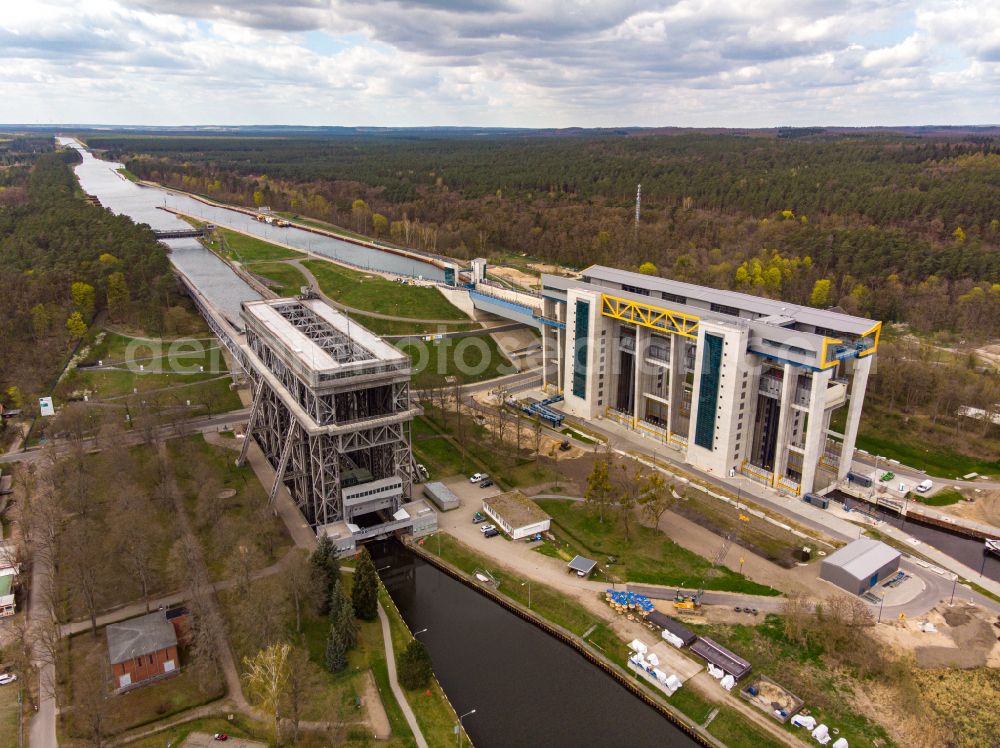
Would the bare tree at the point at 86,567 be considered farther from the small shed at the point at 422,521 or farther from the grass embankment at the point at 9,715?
the small shed at the point at 422,521

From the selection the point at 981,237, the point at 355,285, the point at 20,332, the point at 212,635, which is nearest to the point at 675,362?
the point at 212,635

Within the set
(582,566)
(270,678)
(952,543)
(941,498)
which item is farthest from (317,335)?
(941,498)

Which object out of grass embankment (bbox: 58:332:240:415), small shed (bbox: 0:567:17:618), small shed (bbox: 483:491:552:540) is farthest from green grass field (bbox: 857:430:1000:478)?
small shed (bbox: 0:567:17:618)

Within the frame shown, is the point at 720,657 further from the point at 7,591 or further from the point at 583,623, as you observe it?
the point at 7,591

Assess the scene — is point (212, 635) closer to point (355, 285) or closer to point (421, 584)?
point (421, 584)

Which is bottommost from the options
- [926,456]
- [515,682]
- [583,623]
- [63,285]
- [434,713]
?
[515,682]

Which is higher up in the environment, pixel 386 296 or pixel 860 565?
pixel 386 296

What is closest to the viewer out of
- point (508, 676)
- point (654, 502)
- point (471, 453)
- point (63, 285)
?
point (508, 676)
